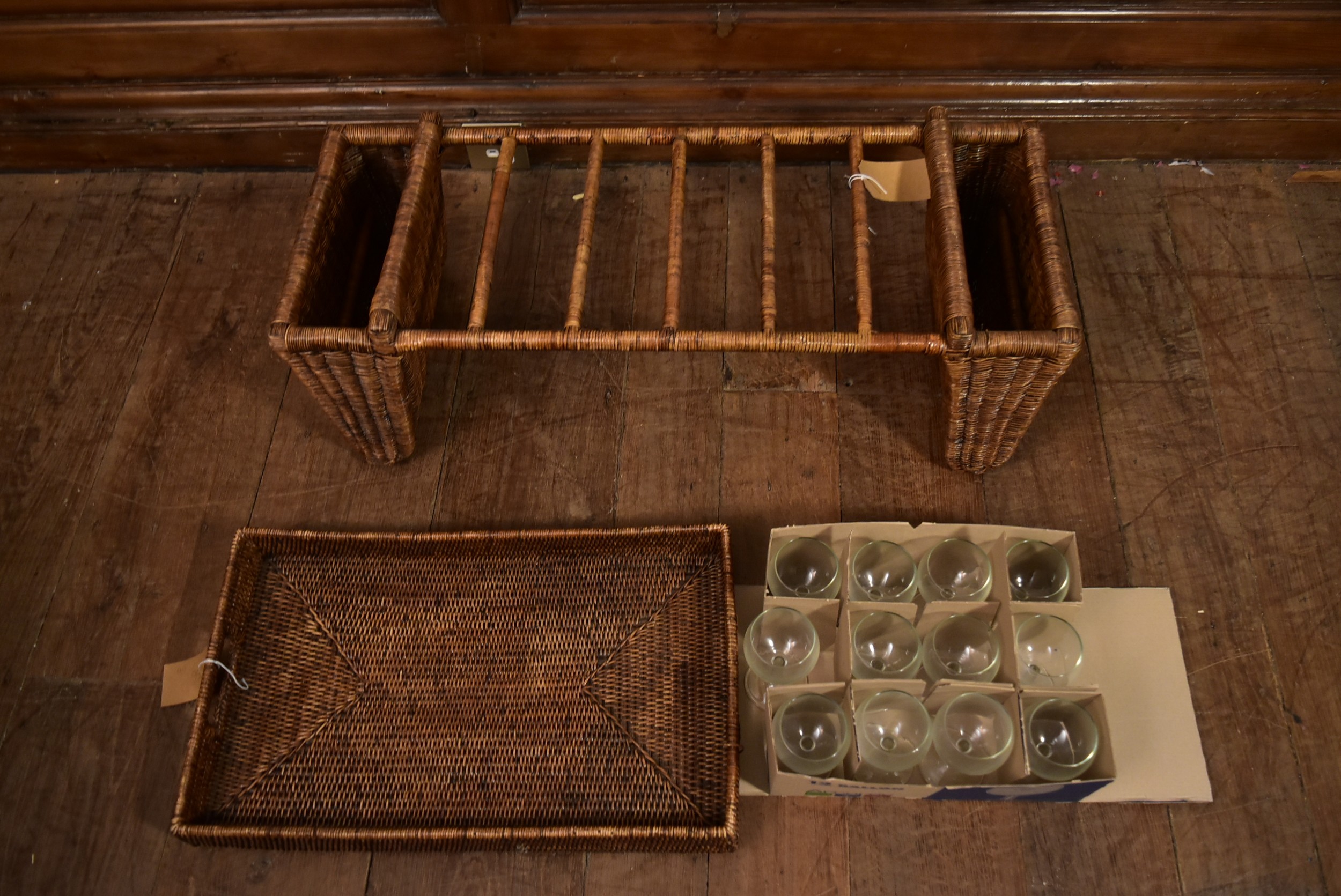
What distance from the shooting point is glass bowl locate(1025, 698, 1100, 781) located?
1095 millimetres

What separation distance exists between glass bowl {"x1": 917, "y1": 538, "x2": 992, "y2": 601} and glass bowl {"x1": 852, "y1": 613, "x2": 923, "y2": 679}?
7 cm

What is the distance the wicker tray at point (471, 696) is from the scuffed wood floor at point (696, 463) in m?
0.07

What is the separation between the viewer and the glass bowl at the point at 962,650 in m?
1.15

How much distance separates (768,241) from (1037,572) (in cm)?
59

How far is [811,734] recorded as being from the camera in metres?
1.16

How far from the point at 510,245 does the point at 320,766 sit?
0.90m

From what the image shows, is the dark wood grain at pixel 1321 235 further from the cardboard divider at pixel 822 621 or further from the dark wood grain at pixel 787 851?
the dark wood grain at pixel 787 851

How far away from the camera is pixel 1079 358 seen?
1.49 m

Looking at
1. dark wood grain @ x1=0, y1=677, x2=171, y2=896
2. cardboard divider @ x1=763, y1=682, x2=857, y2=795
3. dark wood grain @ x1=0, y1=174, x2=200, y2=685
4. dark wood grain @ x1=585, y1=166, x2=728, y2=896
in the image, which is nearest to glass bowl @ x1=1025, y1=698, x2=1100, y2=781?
cardboard divider @ x1=763, y1=682, x2=857, y2=795

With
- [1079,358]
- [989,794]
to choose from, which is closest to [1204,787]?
[989,794]

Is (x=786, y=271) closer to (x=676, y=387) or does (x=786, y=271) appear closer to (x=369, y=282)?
(x=676, y=387)

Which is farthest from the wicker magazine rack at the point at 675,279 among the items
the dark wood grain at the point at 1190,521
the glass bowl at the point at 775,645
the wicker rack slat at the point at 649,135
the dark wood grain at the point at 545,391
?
the glass bowl at the point at 775,645

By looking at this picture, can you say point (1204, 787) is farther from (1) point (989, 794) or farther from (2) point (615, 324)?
(2) point (615, 324)

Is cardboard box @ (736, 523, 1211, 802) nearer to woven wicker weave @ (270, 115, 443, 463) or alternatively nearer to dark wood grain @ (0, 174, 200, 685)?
woven wicker weave @ (270, 115, 443, 463)
